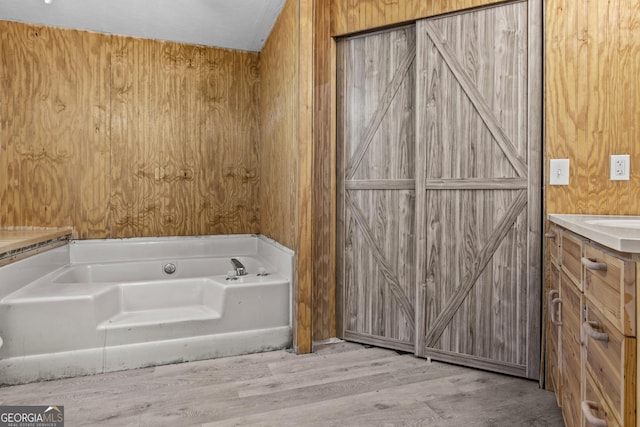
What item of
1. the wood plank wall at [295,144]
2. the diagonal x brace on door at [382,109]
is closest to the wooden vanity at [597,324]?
the diagonal x brace on door at [382,109]

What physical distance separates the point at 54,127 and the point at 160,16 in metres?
1.23

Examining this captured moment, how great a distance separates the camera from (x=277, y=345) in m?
2.50

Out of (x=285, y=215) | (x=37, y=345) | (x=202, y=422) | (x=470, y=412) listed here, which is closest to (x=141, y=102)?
(x=285, y=215)

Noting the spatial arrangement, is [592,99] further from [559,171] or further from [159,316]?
[159,316]

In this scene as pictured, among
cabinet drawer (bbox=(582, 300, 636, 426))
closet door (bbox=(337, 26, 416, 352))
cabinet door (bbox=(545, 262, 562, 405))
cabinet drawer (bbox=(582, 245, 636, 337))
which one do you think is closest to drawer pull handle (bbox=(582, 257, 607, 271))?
cabinet drawer (bbox=(582, 245, 636, 337))

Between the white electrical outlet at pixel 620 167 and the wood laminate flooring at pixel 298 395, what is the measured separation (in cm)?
111

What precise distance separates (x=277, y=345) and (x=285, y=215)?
0.89m

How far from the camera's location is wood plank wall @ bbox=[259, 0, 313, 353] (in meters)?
2.45

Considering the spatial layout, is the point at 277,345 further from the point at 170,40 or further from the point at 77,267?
the point at 170,40

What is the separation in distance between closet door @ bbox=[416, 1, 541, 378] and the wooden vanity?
1.46 feet

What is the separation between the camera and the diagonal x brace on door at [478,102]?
2.10m

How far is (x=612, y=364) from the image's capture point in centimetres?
91

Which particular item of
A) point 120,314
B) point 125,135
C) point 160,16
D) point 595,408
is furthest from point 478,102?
point 125,135

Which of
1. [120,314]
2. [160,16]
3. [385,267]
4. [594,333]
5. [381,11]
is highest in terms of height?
[160,16]
